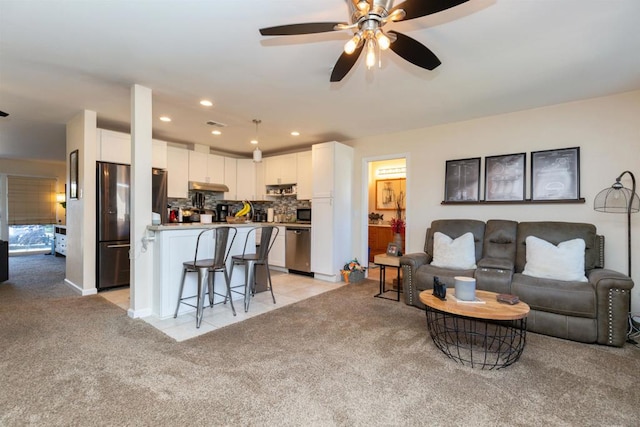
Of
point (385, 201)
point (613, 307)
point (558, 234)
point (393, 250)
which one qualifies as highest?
point (385, 201)

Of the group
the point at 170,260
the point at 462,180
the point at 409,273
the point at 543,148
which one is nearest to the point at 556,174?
the point at 543,148

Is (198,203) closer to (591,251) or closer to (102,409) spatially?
(102,409)

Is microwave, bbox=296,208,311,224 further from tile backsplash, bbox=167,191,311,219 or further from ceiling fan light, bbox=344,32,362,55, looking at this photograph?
ceiling fan light, bbox=344,32,362,55

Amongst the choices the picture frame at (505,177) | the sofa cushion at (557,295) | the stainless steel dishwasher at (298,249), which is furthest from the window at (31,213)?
the sofa cushion at (557,295)

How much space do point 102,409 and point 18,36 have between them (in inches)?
107

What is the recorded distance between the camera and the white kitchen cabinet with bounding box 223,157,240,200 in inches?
242

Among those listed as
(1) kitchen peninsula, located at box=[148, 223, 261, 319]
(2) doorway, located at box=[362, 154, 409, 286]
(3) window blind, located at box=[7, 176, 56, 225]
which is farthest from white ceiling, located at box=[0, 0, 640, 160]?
(3) window blind, located at box=[7, 176, 56, 225]

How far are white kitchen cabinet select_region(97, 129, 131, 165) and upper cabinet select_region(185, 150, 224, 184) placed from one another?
1.20m

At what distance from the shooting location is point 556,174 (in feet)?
11.8

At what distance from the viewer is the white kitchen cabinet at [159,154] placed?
4770 millimetres

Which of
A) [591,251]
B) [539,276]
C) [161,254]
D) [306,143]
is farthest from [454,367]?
[306,143]

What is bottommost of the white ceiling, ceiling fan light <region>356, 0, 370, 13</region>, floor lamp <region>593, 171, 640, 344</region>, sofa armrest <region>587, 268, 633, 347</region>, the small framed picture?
sofa armrest <region>587, 268, 633, 347</region>

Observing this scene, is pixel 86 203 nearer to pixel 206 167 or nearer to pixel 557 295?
pixel 206 167

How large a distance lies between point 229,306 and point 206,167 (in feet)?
10.3
